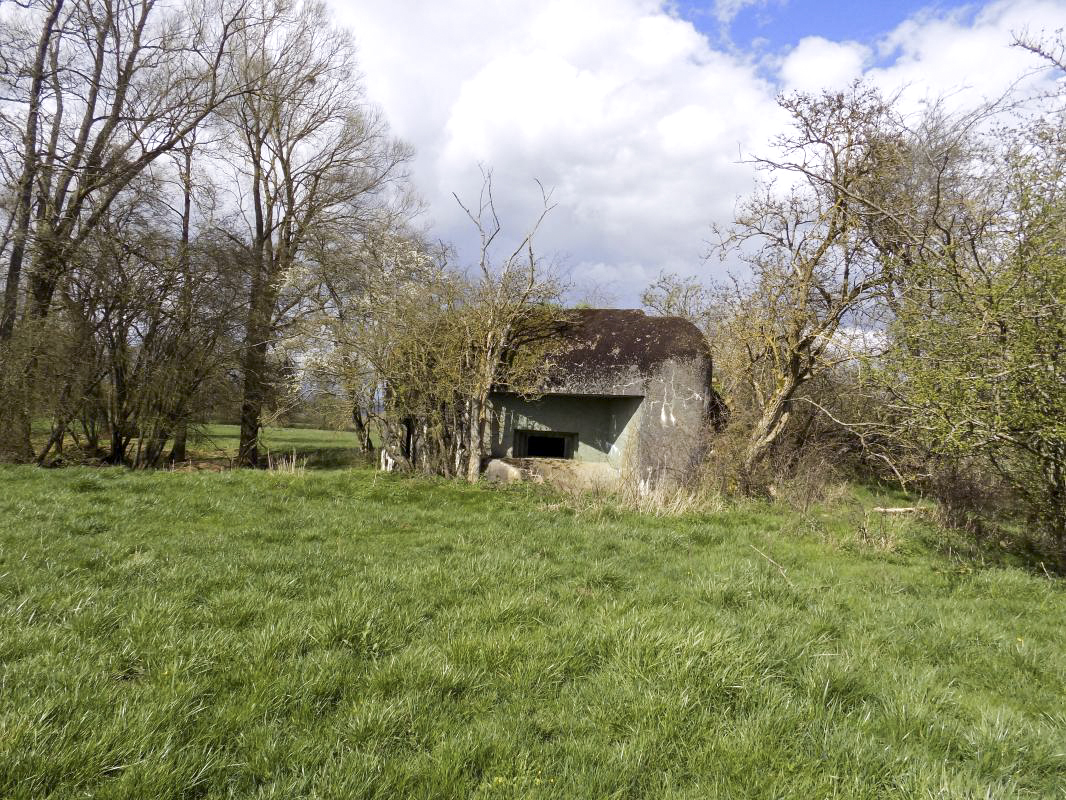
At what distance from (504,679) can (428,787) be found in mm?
928

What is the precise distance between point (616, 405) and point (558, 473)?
Answer: 232cm

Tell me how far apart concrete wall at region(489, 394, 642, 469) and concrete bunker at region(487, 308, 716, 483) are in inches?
0.9

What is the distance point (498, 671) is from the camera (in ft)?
10.8

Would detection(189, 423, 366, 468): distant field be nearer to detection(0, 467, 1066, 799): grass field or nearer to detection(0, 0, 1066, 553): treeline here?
detection(0, 0, 1066, 553): treeline

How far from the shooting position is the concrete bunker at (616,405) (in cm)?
1080

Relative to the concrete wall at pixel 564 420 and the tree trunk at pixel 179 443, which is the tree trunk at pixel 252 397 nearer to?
the tree trunk at pixel 179 443

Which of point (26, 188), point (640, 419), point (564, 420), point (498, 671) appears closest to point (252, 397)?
point (26, 188)

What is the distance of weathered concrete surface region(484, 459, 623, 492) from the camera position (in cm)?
1024

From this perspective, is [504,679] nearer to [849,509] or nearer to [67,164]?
[849,509]

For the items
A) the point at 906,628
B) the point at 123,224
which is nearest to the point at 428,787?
the point at 906,628

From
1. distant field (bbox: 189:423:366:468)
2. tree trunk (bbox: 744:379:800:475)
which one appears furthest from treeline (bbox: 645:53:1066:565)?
distant field (bbox: 189:423:366:468)

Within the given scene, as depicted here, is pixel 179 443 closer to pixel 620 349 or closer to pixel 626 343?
pixel 620 349

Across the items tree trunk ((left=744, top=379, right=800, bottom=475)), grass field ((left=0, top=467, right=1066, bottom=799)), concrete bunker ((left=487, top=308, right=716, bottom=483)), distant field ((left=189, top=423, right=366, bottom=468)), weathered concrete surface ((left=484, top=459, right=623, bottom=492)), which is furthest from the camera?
distant field ((left=189, top=423, right=366, bottom=468))

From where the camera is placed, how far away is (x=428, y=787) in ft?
7.52
